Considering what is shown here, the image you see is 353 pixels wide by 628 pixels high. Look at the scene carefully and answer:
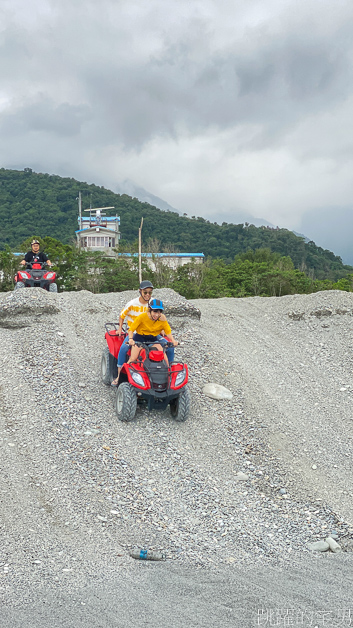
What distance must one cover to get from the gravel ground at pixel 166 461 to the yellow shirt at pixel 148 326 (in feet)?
3.84

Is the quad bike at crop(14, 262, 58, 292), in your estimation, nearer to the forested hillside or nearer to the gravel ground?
the gravel ground

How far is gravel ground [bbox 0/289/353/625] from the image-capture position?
4.48 m

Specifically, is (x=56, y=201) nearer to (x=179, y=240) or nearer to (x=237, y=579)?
(x=179, y=240)

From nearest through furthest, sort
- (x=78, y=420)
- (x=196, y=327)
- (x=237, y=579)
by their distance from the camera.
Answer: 1. (x=237, y=579)
2. (x=78, y=420)
3. (x=196, y=327)

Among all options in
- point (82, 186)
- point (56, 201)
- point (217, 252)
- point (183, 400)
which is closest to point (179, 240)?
point (217, 252)

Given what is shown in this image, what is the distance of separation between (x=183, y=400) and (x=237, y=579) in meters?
3.12

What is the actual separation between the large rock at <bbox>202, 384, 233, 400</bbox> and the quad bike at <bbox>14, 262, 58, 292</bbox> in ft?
24.2

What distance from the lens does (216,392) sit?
27.0 feet

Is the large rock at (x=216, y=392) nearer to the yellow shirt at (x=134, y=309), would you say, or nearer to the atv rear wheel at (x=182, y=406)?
the atv rear wheel at (x=182, y=406)

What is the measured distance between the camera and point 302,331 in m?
12.8

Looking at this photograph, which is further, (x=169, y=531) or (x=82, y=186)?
(x=82, y=186)

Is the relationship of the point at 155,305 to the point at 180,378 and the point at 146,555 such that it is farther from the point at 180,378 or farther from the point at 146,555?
the point at 146,555

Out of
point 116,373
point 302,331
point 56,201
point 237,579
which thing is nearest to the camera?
point 237,579

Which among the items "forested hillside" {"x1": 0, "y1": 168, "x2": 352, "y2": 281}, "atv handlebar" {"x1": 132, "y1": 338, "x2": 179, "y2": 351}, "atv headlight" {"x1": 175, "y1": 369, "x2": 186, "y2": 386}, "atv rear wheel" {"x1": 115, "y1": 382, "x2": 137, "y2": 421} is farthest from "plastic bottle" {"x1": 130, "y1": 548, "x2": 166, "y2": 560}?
"forested hillside" {"x1": 0, "y1": 168, "x2": 352, "y2": 281}
